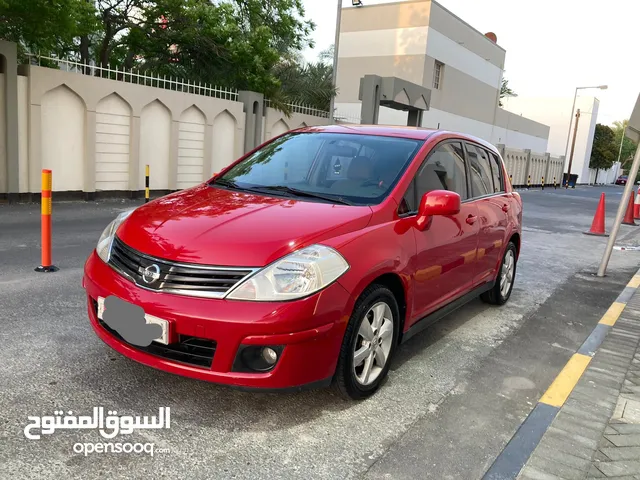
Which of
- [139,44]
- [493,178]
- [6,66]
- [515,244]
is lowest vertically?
[515,244]

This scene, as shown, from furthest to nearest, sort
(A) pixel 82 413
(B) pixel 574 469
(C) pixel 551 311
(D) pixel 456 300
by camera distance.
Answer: (C) pixel 551 311, (D) pixel 456 300, (A) pixel 82 413, (B) pixel 574 469

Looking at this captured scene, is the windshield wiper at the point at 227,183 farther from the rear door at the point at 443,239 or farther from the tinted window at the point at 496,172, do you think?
the tinted window at the point at 496,172

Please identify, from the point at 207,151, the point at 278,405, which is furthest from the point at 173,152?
the point at 278,405

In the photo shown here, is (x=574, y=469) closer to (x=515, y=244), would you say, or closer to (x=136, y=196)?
(x=515, y=244)

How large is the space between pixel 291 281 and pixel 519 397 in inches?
74.9

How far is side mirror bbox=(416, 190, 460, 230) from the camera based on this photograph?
3641 millimetres

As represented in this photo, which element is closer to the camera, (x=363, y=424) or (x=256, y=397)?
(x=363, y=424)

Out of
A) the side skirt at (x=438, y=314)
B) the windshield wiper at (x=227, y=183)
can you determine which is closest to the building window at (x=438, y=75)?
the side skirt at (x=438, y=314)

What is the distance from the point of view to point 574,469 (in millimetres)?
2805

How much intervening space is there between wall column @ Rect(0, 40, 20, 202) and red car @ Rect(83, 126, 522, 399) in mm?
8438

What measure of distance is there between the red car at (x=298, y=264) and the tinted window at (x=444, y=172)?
0.02 metres

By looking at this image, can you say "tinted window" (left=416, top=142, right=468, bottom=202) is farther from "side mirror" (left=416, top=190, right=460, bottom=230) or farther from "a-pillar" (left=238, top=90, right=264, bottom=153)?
"a-pillar" (left=238, top=90, right=264, bottom=153)

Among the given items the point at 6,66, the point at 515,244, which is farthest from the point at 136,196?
the point at 515,244

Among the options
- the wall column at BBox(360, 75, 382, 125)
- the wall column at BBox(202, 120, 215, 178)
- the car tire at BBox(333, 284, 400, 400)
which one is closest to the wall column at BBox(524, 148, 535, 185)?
the wall column at BBox(360, 75, 382, 125)
